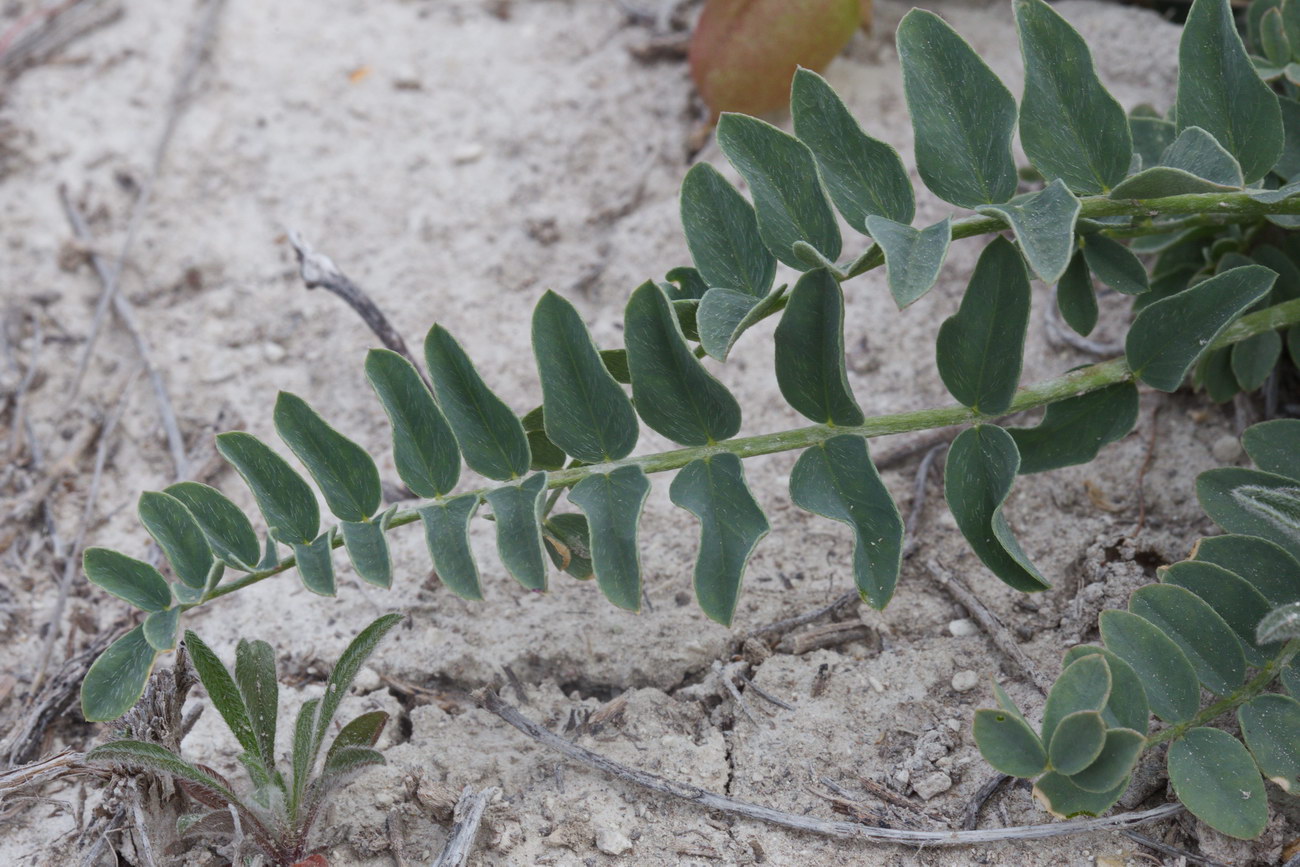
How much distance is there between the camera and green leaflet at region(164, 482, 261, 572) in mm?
1320

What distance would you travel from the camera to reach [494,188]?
2.74 meters

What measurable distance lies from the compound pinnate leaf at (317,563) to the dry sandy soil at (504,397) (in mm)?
362

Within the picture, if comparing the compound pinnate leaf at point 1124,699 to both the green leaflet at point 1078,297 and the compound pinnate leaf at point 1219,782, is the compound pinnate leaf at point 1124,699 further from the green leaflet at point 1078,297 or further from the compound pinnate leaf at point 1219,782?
the green leaflet at point 1078,297

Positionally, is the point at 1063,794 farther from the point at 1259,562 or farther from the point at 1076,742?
the point at 1259,562

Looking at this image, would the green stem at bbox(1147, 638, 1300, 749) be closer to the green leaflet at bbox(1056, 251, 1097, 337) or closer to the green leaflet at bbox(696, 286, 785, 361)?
the green leaflet at bbox(1056, 251, 1097, 337)

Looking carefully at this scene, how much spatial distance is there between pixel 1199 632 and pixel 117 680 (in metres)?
1.29

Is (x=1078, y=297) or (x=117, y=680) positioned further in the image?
(x=1078, y=297)

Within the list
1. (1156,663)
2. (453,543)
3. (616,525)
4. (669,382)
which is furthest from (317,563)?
(1156,663)

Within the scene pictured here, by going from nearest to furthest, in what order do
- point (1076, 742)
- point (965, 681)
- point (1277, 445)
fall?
point (1076, 742), point (1277, 445), point (965, 681)

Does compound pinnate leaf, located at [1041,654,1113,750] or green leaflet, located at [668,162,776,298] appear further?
green leaflet, located at [668,162,776,298]

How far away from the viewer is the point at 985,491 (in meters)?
1.34

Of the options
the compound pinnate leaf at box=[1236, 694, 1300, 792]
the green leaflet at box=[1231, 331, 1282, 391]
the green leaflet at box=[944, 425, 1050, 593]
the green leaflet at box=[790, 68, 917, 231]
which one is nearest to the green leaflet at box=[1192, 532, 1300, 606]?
the compound pinnate leaf at box=[1236, 694, 1300, 792]

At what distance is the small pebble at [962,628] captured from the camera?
1634mm

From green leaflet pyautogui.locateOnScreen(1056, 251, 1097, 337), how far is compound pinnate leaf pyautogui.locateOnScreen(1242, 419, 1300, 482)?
26 centimetres
